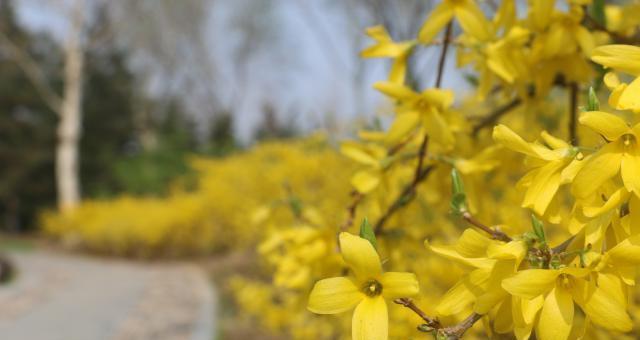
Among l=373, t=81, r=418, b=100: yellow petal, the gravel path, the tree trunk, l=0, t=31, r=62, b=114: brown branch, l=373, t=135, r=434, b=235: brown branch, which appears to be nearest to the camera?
l=373, t=81, r=418, b=100: yellow petal

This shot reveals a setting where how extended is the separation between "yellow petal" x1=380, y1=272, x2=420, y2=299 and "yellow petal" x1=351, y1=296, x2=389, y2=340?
0.04ft

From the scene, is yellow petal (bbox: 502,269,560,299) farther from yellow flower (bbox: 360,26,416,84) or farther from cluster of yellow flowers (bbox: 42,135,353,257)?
cluster of yellow flowers (bbox: 42,135,353,257)

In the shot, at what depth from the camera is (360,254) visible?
489 millimetres

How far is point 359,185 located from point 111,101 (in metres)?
15.3

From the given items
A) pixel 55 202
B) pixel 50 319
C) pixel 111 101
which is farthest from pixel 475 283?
pixel 111 101

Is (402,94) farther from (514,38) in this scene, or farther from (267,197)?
(267,197)

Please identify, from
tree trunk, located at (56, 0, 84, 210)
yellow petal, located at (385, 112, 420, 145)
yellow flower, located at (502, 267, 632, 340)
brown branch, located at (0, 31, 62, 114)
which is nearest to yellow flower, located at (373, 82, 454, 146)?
yellow petal, located at (385, 112, 420, 145)

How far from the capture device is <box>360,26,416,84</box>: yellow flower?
2.81 ft

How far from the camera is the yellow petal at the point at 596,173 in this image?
44 cm

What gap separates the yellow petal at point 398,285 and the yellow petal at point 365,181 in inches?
13.8

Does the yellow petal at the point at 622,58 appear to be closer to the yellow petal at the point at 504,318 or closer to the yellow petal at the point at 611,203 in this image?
the yellow petal at the point at 611,203

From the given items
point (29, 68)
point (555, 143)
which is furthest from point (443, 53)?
point (29, 68)

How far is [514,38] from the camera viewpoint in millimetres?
801

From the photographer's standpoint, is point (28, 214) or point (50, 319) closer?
point (50, 319)
